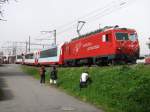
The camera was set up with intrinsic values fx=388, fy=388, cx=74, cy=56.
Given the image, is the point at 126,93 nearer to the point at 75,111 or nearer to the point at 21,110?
the point at 75,111

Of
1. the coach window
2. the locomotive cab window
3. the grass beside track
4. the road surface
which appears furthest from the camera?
the coach window

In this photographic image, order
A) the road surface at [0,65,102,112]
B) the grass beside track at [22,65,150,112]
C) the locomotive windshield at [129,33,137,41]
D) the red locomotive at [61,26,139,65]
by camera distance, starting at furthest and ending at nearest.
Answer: the locomotive windshield at [129,33,137,41] → the red locomotive at [61,26,139,65] → the road surface at [0,65,102,112] → the grass beside track at [22,65,150,112]

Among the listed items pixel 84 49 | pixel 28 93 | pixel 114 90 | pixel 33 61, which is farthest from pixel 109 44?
pixel 33 61

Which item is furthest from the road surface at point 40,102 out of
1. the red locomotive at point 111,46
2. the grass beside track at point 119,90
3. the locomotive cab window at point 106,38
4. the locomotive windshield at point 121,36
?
the locomotive windshield at point 121,36

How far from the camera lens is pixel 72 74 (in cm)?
3141

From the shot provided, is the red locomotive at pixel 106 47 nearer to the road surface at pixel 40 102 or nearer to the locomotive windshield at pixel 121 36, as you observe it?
the locomotive windshield at pixel 121 36

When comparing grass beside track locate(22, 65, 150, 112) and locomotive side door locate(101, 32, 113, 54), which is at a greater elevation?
locomotive side door locate(101, 32, 113, 54)

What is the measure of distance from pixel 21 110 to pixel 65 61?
89.0 ft

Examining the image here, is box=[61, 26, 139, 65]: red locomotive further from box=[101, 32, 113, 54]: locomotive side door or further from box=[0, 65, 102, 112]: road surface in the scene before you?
box=[0, 65, 102, 112]: road surface

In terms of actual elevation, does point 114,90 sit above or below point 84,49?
below

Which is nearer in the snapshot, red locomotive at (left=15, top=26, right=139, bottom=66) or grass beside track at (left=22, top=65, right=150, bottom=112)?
grass beside track at (left=22, top=65, right=150, bottom=112)

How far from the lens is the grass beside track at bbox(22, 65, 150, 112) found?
59.7 ft

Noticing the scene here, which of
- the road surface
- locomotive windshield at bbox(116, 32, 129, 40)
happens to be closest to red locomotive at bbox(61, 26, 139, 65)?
locomotive windshield at bbox(116, 32, 129, 40)

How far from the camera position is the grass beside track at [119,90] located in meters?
18.2
